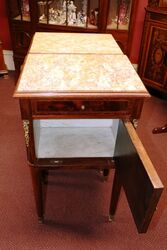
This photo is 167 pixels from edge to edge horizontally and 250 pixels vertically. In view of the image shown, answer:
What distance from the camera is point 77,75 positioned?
106cm

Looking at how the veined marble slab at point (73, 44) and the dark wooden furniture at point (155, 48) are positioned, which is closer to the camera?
the veined marble slab at point (73, 44)

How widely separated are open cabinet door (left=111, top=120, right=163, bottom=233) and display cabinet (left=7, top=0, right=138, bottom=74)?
1641 millimetres

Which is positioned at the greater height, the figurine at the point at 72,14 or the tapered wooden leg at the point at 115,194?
the figurine at the point at 72,14

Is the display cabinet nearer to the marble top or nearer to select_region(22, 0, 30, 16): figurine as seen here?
select_region(22, 0, 30, 16): figurine

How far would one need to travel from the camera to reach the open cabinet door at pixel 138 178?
75 centimetres

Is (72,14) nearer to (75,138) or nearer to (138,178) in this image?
(75,138)

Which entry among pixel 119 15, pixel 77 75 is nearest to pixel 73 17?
pixel 119 15

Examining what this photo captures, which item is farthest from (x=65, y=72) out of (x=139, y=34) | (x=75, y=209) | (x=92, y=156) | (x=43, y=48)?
(x=139, y=34)

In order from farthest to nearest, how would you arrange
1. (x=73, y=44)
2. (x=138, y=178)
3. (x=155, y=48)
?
(x=155, y=48)
(x=73, y=44)
(x=138, y=178)

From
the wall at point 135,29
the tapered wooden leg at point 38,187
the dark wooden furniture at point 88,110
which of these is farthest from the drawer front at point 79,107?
the wall at point 135,29

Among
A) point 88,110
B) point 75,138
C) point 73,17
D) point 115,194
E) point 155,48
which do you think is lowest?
point 115,194

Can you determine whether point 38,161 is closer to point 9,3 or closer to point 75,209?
point 75,209

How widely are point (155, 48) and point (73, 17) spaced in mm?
894

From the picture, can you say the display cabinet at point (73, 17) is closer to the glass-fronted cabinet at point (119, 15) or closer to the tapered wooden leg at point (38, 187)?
the glass-fronted cabinet at point (119, 15)
